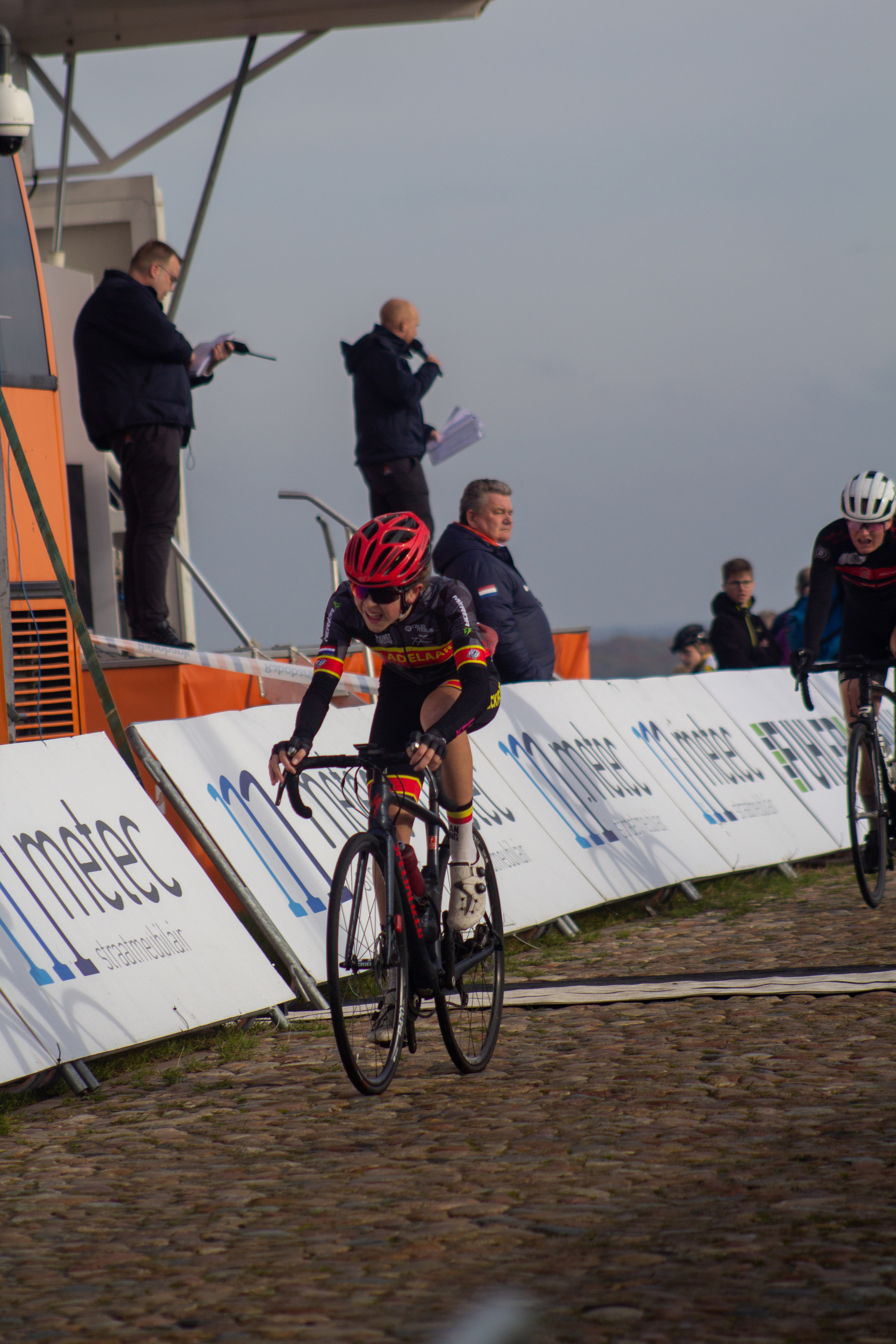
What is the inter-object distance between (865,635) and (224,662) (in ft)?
13.5

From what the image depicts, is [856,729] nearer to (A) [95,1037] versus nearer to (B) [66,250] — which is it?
(A) [95,1037]

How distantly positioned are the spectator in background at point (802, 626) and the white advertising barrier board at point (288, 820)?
389cm

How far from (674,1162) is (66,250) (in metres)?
11.9

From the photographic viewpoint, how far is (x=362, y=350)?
1170 centimetres

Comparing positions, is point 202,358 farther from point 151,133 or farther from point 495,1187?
point 495,1187

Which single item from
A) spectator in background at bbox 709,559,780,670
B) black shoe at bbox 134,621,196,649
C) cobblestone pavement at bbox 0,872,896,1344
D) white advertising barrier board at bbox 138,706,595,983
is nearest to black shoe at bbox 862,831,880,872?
white advertising barrier board at bbox 138,706,595,983

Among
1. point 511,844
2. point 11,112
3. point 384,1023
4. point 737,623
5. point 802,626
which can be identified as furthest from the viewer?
point 737,623

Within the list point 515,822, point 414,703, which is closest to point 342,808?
point 515,822

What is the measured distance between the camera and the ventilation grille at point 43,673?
8750 millimetres

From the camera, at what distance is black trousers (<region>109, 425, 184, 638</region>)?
10.1 metres

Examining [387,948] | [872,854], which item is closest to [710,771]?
[872,854]

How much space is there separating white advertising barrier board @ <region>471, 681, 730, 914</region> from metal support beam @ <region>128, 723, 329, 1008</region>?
2.21 metres

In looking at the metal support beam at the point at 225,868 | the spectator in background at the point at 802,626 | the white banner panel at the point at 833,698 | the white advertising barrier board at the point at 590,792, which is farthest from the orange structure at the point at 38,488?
the white banner panel at the point at 833,698

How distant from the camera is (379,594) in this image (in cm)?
577
